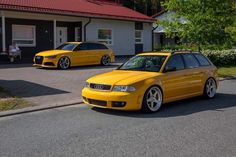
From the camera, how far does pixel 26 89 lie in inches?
500

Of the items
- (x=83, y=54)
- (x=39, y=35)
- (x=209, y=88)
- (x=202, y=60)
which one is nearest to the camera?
(x=209, y=88)

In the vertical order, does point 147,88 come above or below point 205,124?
above

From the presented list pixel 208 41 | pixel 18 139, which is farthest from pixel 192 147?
pixel 208 41

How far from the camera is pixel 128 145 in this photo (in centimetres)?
656

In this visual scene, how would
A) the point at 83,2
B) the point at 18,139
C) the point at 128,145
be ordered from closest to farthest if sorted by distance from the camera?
the point at 128,145, the point at 18,139, the point at 83,2

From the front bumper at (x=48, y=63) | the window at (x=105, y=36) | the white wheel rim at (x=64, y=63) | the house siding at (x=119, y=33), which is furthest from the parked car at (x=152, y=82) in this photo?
the window at (x=105, y=36)

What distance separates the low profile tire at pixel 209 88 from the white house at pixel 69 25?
1512cm

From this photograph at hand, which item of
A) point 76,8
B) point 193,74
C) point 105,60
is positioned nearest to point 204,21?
point 105,60

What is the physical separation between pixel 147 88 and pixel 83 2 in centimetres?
2284

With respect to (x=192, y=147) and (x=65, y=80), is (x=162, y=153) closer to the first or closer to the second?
(x=192, y=147)

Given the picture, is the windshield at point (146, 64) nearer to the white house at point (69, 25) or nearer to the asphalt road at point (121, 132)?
the asphalt road at point (121, 132)

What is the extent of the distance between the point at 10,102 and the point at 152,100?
3.66 meters

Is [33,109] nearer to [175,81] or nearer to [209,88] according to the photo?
[175,81]

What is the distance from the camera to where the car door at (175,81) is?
32.5 ft
